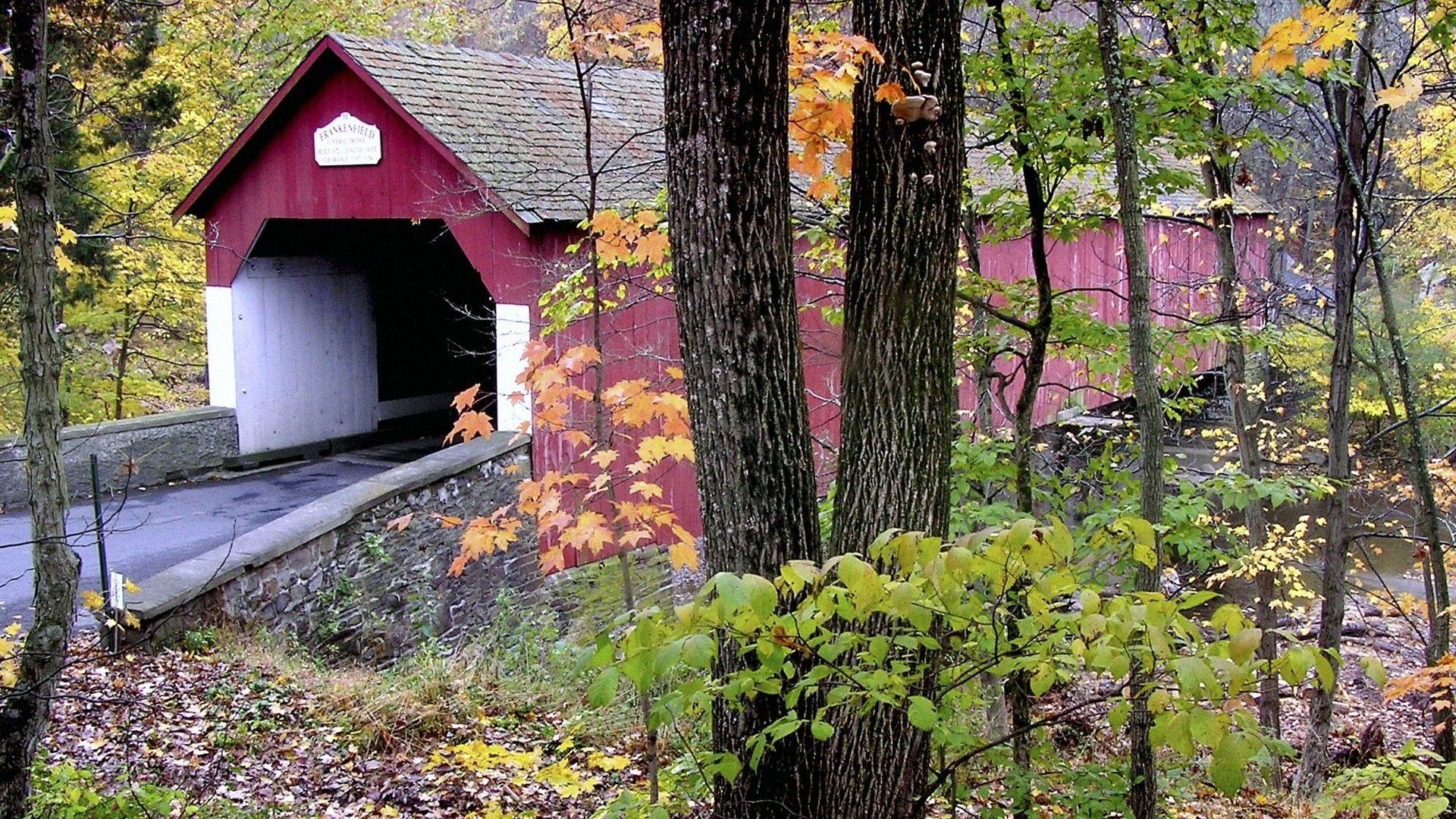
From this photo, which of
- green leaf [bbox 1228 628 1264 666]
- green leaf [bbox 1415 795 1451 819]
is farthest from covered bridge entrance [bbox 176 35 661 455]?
green leaf [bbox 1228 628 1264 666]

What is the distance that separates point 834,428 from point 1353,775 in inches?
404

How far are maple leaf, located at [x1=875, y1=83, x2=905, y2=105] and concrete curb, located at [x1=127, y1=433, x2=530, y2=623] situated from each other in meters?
4.45

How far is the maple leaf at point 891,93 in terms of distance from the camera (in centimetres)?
353

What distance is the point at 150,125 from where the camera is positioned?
14.3 metres

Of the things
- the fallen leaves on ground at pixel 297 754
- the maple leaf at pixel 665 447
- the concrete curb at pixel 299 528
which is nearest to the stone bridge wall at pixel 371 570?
the concrete curb at pixel 299 528

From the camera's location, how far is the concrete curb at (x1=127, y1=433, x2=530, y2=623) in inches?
290

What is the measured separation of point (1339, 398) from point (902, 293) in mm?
6086

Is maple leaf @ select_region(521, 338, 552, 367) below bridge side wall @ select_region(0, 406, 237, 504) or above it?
above

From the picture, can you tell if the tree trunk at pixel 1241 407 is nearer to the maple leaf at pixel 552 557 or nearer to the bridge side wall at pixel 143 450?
the maple leaf at pixel 552 557

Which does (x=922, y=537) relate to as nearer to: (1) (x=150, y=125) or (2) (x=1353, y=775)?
(2) (x=1353, y=775)

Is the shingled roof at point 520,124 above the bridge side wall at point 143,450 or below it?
above

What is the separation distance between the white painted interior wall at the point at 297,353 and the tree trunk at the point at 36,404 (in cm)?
1003

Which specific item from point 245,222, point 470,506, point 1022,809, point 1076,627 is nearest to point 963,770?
point 1022,809

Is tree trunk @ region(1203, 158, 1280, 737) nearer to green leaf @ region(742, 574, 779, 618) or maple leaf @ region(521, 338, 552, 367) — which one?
maple leaf @ region(521, 338, 552, 367)
